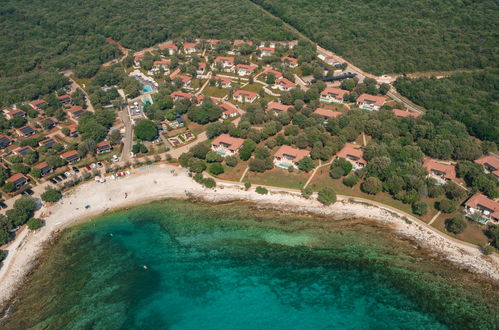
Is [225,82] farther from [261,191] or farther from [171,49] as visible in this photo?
[261,191]

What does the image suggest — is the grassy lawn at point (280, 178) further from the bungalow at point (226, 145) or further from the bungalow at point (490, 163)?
the bungalow at point (490, 163)

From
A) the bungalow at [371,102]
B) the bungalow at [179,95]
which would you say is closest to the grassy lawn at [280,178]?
the bungalow at [371,102]

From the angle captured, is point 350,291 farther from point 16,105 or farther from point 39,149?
point 16,105

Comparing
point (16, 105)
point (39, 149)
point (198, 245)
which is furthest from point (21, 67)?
point (198, 245)

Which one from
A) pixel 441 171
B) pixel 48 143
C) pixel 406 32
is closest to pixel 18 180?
pixel 48 143

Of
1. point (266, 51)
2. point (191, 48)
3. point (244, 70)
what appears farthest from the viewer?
point (191, 48)

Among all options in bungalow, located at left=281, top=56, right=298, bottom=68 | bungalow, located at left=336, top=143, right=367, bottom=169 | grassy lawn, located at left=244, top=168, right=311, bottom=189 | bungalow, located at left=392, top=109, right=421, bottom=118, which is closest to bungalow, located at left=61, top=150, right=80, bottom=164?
grassy lawn, located at left=244, top=168, right=311, bottom=189
